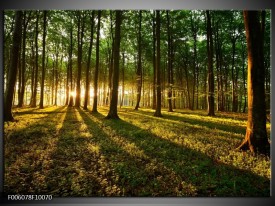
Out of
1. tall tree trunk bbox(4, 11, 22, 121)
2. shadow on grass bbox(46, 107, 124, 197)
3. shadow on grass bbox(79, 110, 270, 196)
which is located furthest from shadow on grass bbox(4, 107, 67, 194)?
shadow on grass bbox(79, 110, 270, 196)

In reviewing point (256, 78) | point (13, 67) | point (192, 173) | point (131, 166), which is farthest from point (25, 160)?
point (256, 78)

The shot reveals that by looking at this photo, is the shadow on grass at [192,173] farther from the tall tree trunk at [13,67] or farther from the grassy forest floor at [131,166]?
the tall tree trunk at [13,67]

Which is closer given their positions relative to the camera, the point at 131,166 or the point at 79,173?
the point at 79,173

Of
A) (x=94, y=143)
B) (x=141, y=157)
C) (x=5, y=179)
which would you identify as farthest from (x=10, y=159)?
(x=141, y=157)

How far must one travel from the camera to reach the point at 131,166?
6.75m

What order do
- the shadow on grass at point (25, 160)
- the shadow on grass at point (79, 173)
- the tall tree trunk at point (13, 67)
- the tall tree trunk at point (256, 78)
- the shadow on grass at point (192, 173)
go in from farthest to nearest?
the tall tree trunk at point (13, 67), the tall tree trunk at point (256, 78), the shadow on grass at point (25, 160), the shadow on grass at point (79, 173), the shadow on grass at point (192, 173)

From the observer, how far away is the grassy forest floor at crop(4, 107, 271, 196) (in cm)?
598

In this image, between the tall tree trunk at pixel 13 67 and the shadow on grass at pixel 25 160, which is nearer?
the shadow on grass at pixel 25 160

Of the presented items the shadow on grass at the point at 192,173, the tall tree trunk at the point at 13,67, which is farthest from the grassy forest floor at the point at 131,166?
the tall tree trunk at the point at 13,67

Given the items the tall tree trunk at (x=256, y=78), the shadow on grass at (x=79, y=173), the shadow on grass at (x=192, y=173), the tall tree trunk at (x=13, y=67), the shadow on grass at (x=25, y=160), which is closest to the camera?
the shadow on grass at (x=192, y=173)

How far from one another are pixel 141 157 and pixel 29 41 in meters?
16.4

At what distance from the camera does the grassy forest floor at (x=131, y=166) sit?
598cm

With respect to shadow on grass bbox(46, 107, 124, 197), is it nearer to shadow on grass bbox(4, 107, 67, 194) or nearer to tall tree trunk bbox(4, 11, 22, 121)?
shadow on grass bbox(4, 107, 67, 194)

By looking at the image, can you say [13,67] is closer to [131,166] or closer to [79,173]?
[79,173]
